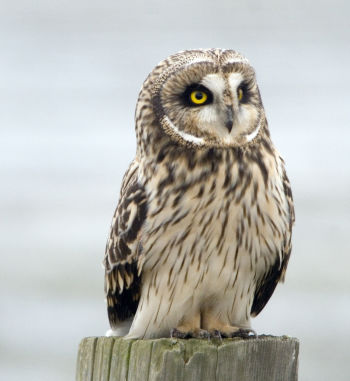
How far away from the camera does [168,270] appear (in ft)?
13.0

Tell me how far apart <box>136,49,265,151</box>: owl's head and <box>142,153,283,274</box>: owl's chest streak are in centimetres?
17

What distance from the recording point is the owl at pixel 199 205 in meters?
3.83

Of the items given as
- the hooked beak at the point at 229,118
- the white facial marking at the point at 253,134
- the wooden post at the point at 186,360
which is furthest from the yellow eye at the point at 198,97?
the wooden post at the point at 186,360

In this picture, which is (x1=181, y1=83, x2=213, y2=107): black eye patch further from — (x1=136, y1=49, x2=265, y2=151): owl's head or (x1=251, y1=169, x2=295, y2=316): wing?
(x1=251, y1=169, x2=295, y2=316): wing

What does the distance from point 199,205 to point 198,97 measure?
0.48 meters

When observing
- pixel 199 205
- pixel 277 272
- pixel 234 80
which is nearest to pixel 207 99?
pixel 234 80

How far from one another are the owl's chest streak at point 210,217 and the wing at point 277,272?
0.57 ft

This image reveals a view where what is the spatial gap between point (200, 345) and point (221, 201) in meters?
1.07

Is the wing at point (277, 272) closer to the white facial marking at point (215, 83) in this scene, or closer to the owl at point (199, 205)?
the owl at point (199, 205)

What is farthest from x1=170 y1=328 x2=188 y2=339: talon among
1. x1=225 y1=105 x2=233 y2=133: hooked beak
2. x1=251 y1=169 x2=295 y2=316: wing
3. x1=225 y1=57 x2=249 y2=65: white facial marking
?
x1=225 y1=57 x2=249 y2=65: white facial marking

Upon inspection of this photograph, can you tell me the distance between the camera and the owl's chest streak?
3.90 metres

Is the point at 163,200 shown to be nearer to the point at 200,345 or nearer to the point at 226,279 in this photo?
the point at 226,279

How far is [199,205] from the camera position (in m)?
3.91

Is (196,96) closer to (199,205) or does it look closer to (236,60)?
(236,60)
